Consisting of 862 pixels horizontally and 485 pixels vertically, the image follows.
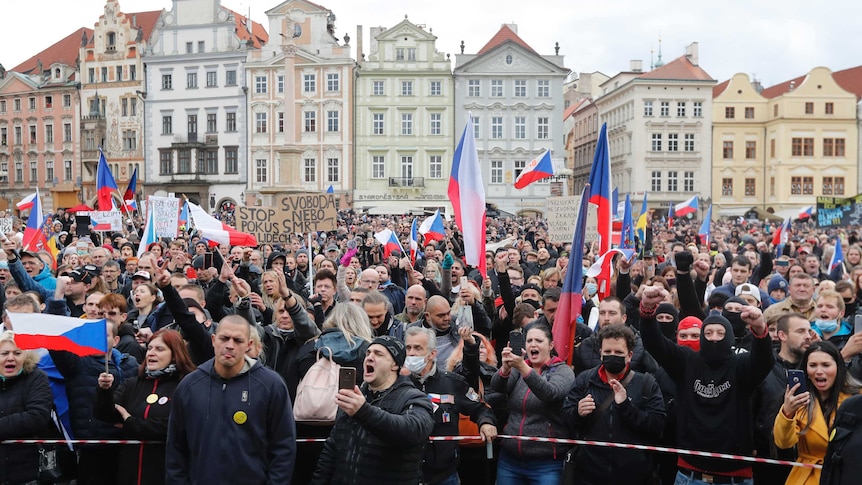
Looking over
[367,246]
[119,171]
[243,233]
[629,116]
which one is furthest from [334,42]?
[243,233]

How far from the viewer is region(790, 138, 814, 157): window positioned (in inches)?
2398

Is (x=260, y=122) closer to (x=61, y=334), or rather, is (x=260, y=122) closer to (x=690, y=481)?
(x=61, y=334)

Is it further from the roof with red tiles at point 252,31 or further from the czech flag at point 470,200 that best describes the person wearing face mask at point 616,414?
the roof with red tiles at point 252,31

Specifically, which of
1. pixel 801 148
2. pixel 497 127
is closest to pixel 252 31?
pixel 497 127

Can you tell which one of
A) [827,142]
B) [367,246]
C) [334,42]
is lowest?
[367,246]

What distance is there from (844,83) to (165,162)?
4999 cm

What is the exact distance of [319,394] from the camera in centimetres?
556

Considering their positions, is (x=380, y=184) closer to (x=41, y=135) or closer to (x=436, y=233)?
(x=41, y=135)

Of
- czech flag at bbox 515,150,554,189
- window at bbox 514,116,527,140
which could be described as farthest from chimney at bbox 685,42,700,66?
czech flag at bbox 515,150,554,189

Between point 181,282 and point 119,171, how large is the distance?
55.9 metres

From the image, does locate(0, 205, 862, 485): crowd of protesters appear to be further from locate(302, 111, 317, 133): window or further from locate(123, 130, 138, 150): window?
locate(123, 130, 138, 150): window

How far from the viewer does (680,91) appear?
199 ft

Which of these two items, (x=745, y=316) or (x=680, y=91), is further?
(x=680, y=91)

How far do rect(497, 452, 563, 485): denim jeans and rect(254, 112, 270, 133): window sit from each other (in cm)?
5381
